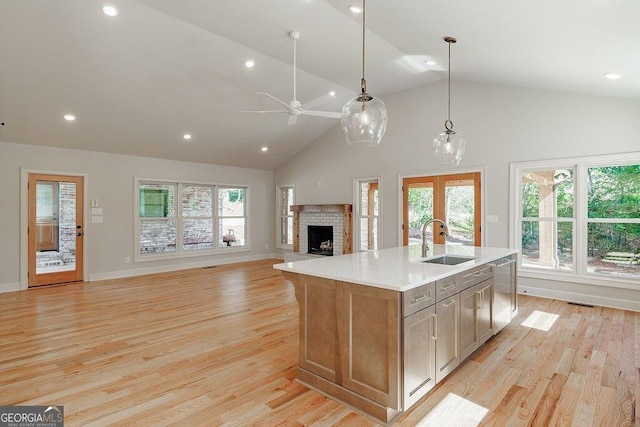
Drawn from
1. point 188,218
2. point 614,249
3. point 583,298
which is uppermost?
point 188,218

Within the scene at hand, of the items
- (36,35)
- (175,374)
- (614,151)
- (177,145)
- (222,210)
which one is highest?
(36,35)

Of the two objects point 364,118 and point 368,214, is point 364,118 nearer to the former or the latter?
point 364,118

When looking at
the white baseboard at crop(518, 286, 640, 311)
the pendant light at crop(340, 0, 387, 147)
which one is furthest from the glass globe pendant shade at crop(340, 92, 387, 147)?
the white baseboard at crop(518, 286, 640, 311)

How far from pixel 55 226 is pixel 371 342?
255 inches

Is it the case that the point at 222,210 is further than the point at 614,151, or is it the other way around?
the point at 222,210

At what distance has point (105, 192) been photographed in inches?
261

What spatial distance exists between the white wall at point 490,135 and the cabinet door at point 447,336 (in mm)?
3481

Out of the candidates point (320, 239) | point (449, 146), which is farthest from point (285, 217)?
point (449, 146)

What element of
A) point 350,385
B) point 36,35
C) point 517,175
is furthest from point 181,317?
point 517,175

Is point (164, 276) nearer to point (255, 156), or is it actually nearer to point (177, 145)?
point (177, 145)

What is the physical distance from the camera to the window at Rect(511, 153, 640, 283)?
4.51m

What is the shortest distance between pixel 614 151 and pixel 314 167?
5.55 metres

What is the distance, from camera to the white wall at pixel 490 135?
4602 millimetres

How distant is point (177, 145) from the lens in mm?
6988
